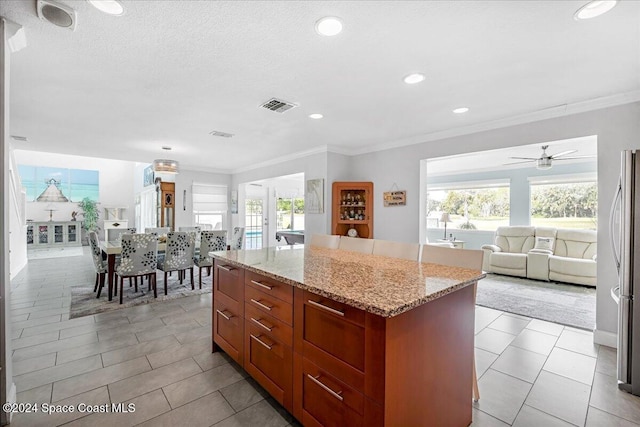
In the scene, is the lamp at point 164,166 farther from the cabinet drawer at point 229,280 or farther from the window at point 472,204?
the window at point 472,204

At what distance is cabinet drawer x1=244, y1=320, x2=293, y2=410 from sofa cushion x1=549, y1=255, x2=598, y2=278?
18.4 feet

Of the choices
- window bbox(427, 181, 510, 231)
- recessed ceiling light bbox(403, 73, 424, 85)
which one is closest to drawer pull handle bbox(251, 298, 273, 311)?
recessed ceiling light bbox(403, 73, 424, 85)

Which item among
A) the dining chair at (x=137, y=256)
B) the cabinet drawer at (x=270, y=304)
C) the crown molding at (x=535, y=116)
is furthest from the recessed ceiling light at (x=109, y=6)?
the crown molding at (x=535, y=116)

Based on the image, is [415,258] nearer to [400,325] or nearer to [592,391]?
[400,325]

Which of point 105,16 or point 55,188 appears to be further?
point 55,188

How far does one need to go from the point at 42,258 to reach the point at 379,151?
8812 mm

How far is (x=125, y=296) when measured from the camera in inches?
167

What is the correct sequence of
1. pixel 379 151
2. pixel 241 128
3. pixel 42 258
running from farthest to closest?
pixel 42 258, pixel 379 151, pixel 241 128

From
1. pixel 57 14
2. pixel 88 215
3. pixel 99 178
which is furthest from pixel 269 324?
pixel 99 178

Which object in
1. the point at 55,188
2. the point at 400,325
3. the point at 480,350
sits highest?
the point at 55,188

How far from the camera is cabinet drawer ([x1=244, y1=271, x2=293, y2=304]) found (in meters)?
1.73

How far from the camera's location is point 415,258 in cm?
249

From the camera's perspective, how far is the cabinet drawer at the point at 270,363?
5.66 feet

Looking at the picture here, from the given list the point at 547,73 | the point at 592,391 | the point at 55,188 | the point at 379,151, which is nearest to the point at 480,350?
the point at 592,391
